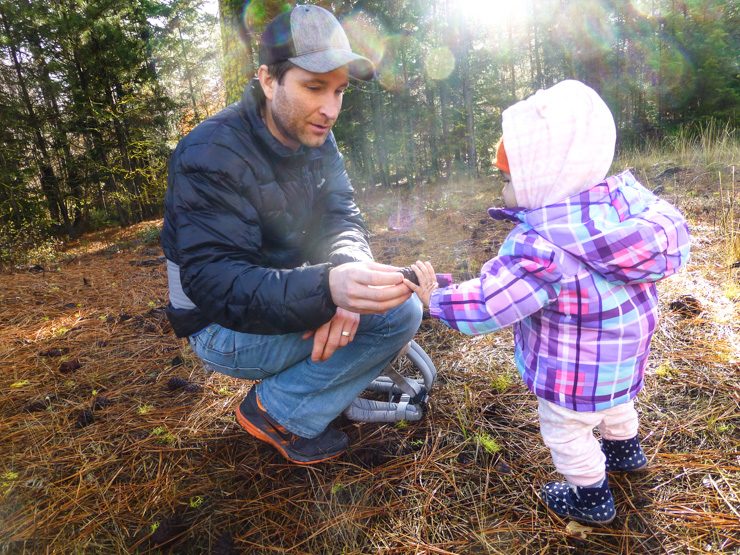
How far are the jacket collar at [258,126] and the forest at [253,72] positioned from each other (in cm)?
573

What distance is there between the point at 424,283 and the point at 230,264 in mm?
668

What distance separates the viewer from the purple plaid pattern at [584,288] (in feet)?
3.84

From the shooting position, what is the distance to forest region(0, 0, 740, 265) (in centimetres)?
946

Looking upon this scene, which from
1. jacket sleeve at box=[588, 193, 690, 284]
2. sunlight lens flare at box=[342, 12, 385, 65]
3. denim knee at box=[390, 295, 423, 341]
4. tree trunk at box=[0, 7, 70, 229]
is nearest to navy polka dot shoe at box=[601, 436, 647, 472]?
jacket sleeve at box=[588, 193, 690, 284]

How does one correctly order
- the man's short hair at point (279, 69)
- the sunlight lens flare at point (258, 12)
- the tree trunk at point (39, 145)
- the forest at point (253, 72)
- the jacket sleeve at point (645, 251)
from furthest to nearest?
the tree trunk at point (39, 145), the forest at point (253, 72), the sunlight lens flare at point (258, 12), the man's short hair at point (279, 69), the jacket sleeve at point (645, 251)

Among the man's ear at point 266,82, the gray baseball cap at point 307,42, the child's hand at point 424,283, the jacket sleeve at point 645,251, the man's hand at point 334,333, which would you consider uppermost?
the gray baseball cap at point 307,42

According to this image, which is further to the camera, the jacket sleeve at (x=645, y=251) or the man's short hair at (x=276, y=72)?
the man's short hair at (x=276, y=72)

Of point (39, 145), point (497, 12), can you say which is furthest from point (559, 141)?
point (497, 12)

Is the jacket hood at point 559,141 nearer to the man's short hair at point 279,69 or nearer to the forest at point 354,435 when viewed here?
the man's short hair at point 279,69

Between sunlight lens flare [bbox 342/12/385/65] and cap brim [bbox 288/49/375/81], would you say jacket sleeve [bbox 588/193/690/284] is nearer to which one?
cap brim [bbox 288/49/375/81]

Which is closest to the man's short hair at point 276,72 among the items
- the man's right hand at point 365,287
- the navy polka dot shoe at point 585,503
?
the man's right hand at point 365,287

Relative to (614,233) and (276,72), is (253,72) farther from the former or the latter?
(614,233)

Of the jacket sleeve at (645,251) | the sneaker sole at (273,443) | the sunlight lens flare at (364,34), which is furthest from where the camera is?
the sunlight lens flare at (364,34)

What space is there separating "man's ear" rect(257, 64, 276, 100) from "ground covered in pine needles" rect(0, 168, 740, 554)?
A: 58.4 inches
